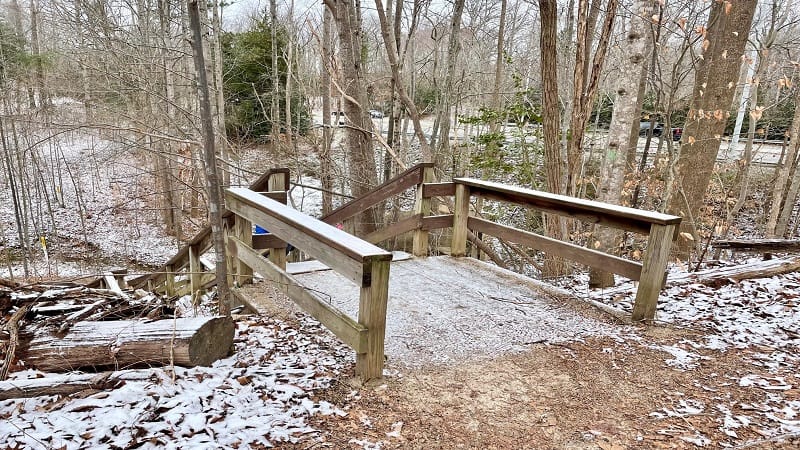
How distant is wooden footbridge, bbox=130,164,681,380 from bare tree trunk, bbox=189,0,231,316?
22 centimetres

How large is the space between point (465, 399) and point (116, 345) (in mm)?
2022

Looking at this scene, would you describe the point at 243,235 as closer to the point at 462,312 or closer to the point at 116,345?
the point at 116,345

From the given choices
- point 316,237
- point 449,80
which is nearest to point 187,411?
point 316,237

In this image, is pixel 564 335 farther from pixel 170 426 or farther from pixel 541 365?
pixel 170 426

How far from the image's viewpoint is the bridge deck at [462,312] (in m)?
3.55

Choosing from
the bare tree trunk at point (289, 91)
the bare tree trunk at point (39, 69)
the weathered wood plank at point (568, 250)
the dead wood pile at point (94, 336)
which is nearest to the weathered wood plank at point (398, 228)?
the weathered wood plank at point (568, 250)

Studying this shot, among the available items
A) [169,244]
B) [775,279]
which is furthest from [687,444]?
[169,244]

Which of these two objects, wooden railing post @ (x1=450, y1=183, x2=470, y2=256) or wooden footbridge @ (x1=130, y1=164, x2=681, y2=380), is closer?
wooden footbridge @ (x1=130, y1=164, x2=681, y2=380)

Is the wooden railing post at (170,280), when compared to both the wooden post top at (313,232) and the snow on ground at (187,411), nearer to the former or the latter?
the wooden post top at (313,232)

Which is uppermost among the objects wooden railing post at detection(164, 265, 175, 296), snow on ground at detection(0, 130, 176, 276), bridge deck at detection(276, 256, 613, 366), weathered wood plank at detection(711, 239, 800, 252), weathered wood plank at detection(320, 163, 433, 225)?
weathered wood plank at detection(320, 163, 433, 225)

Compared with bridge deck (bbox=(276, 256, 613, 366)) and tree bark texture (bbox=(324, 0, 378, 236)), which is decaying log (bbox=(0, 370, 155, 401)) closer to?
bridge deck (bbox=(276, 256, 613, 366))

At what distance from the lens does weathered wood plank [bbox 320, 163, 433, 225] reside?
4.92 metres

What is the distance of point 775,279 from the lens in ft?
17.1

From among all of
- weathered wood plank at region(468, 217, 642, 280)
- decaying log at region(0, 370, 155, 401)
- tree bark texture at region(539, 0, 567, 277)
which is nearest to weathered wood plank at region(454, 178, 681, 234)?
weathered wood plank at region(468, 217, 642, 280)
